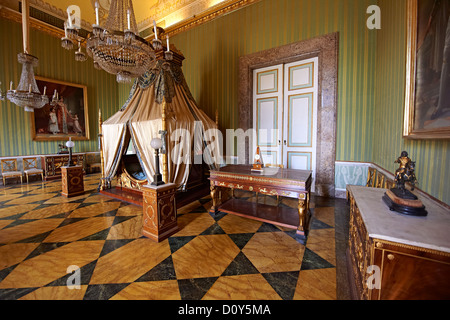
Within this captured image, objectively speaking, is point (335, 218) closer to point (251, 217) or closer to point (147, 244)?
point (251, 217)

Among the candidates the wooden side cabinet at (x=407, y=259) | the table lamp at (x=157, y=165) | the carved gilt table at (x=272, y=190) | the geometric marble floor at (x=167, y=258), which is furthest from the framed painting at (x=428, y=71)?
the table lamp at (x=157, y=165)

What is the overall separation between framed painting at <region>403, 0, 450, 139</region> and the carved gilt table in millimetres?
1183

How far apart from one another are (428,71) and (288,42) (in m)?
3.57

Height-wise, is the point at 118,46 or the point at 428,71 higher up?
the point at 118,46

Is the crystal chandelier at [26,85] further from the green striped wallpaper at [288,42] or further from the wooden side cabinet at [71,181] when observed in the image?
the green striped wallpaper at [288,42]

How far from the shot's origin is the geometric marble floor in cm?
157

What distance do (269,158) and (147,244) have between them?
3.58 m

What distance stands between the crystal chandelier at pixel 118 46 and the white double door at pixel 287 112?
3.13 m

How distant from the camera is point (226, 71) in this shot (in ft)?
17.5

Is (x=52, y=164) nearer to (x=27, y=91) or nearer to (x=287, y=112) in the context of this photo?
(x=27, y=91)

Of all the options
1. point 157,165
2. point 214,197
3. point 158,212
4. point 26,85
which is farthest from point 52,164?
point 214,197

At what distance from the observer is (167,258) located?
203 centimetres

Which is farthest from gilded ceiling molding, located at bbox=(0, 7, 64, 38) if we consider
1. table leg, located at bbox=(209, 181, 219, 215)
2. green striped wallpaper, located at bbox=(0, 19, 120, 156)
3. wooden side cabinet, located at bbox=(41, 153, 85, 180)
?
table leg, located at bbox=(209, 181, 219, 215)
